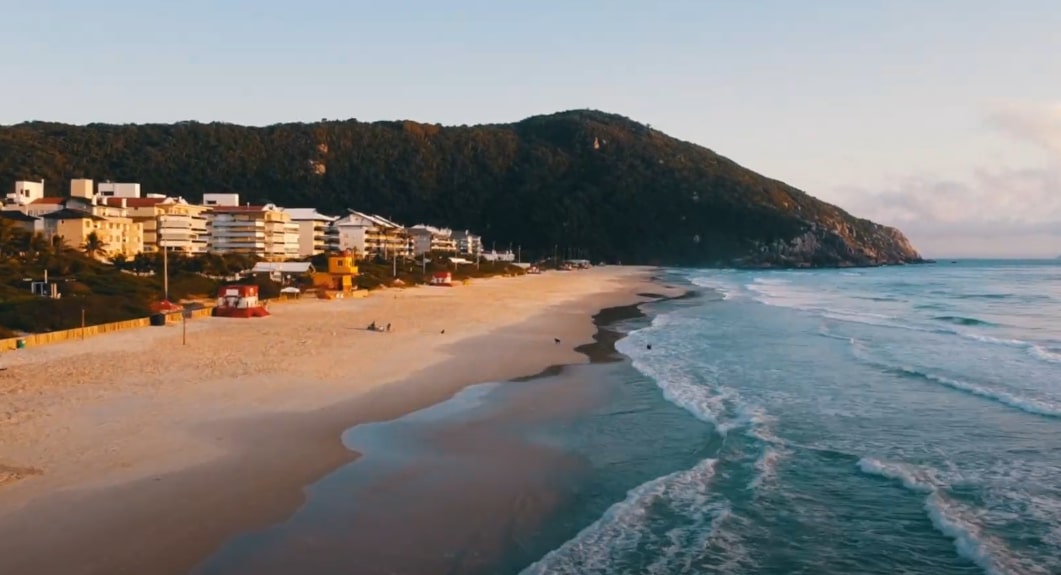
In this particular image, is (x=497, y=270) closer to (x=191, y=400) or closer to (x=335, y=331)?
(x=335, y=331)

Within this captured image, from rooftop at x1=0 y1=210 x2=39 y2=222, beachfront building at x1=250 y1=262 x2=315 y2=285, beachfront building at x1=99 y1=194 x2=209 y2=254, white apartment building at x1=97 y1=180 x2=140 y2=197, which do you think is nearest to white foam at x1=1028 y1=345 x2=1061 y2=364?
beachfront building at x1=250 y1=262 x2=315 y2=285

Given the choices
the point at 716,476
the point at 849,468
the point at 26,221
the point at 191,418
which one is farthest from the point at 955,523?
the point at 26,221

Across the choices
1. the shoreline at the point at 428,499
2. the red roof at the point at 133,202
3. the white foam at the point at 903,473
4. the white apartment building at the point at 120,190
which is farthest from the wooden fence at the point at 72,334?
the white apartment building at the point at 120,190

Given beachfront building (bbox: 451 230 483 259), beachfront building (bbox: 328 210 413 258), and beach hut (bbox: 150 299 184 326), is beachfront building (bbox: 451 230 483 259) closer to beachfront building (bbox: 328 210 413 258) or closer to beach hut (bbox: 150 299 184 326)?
beachfront building (bbox: 328 210 413 258)

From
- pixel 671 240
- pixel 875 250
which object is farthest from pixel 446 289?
pixel 875 250

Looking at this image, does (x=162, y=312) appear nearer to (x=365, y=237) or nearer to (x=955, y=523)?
(x=955, y=523)

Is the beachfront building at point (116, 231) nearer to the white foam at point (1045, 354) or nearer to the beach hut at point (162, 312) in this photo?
Answer: the beach hut at point (162, 312)
